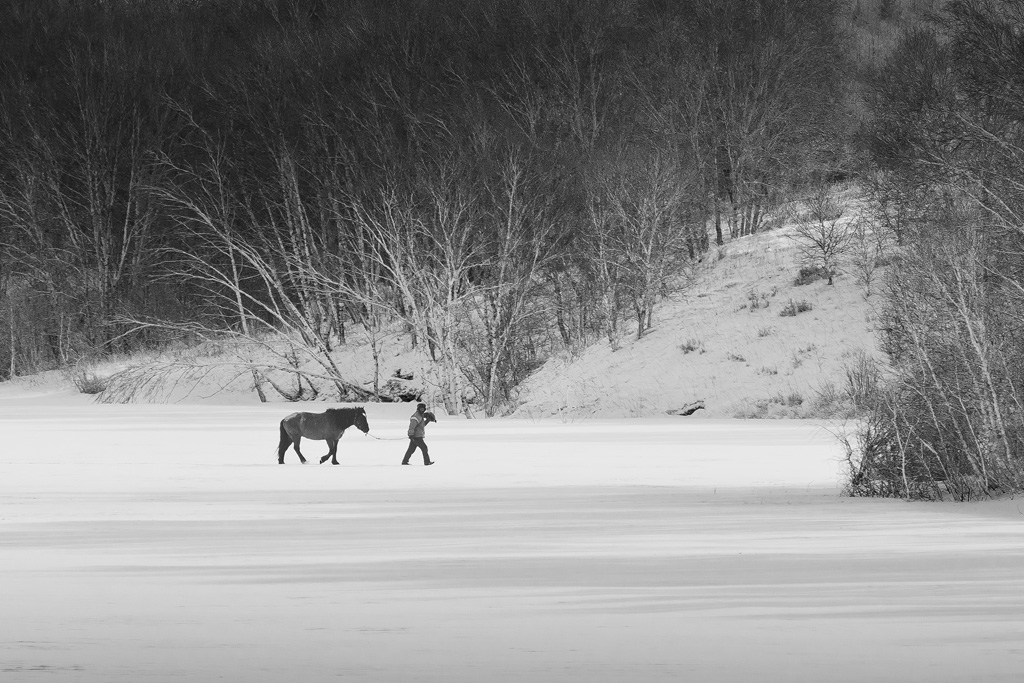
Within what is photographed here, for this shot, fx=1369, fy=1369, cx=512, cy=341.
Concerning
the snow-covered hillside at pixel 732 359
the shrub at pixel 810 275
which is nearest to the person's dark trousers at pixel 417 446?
the snow-covered hillside at pixel 732 359

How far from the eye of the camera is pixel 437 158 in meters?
43.8

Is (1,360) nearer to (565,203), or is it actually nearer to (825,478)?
(565,203)

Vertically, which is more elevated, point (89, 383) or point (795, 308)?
point (795, 308)

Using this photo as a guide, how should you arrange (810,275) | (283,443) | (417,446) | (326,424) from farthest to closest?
(810,275) → (283,443) → (326,424) → (417,446)

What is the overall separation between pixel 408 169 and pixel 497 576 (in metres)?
36.0

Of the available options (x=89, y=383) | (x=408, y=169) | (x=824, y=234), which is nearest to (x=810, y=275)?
(x=824, y=234)

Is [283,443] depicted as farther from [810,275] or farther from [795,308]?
[810,275]

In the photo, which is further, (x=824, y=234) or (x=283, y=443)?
A: (x=824, y=234)

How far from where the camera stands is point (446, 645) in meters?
7.86

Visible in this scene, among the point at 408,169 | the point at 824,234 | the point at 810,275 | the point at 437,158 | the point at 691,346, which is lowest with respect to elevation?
the point at 691,346

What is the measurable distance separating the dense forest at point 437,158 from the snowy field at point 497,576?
19028mm

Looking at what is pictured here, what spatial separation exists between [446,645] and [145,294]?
51.4 meters

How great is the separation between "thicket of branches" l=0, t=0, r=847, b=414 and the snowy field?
21768 mm

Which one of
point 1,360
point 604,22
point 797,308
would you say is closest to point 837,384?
point 797,308
